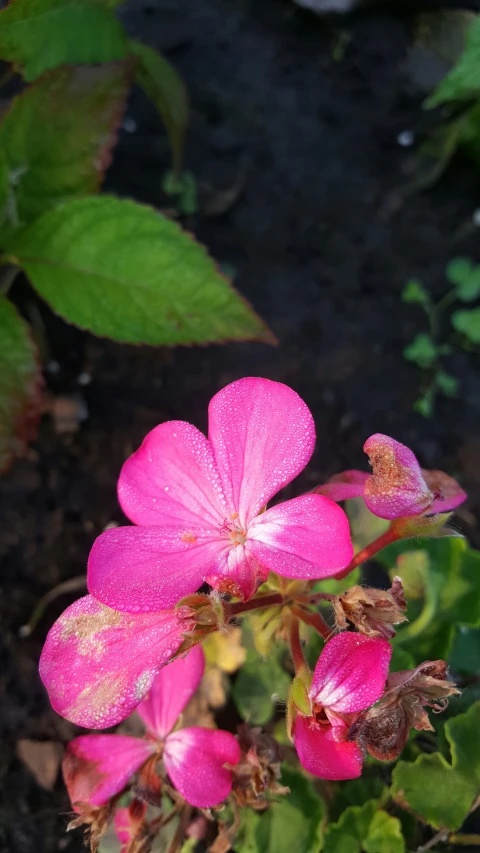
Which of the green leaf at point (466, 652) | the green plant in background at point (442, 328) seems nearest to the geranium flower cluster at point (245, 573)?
the green leaf at point (466, 652)

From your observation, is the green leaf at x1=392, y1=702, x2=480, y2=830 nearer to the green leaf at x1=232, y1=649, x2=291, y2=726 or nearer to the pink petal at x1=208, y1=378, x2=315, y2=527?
the green leaf at x1=232, y1=649, x2=291, y2=726

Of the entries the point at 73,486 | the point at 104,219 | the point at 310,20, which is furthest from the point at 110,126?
the point at 310,20

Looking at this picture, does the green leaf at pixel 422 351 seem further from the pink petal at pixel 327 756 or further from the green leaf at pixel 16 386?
the pink petal at pixel 327 756

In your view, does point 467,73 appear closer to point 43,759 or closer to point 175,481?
point 175,481

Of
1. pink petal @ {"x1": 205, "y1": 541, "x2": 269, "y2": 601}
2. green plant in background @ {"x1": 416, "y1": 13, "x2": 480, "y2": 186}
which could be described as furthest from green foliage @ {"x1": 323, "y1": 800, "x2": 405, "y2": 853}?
green plant in background @ {"x1": 416, "y1": 13, "x2": 480, "y2": 186}

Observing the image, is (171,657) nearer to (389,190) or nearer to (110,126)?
(110,126)

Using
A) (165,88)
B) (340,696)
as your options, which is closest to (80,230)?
(165,88)
